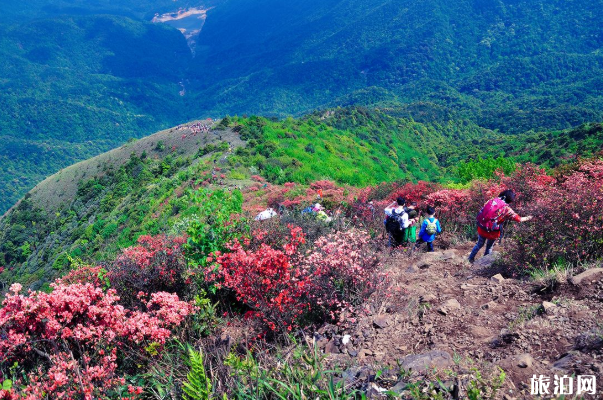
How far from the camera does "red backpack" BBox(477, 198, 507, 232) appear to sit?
5.73 m

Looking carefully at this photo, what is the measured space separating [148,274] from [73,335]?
71.6 inches

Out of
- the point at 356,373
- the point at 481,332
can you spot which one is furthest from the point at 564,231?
the point at 356,373

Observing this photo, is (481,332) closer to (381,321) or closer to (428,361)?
(428,361)

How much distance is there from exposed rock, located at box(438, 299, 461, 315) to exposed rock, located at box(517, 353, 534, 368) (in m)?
1.13

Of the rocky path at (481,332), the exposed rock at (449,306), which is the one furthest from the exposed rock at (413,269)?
the exposed rock at (449,306)

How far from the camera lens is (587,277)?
3916mm

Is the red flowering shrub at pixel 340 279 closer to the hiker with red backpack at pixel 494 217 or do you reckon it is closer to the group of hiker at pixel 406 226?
the hiker with red backpack at pixel 494 217

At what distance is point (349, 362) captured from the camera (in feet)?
11.1

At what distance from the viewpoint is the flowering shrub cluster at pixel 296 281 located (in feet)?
13.9

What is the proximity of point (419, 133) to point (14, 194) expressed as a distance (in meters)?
110

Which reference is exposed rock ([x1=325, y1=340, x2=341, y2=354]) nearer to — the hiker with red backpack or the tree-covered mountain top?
the hiker with red backpack

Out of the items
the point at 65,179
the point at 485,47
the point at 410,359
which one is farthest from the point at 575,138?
the point at 485,47

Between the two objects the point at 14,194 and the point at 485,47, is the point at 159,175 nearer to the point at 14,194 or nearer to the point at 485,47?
the point at 14,194

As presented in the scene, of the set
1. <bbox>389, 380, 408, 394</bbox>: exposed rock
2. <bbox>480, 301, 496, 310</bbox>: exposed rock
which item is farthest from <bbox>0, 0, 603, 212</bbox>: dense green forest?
<bbox>389, 380, 408, 394</bbox>: exposed rock
